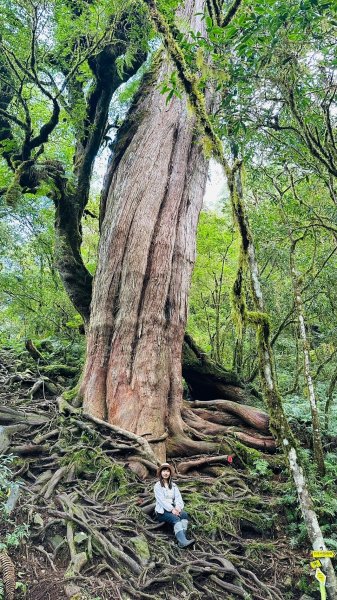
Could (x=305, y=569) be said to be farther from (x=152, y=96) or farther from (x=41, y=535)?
(x=152, y=96)

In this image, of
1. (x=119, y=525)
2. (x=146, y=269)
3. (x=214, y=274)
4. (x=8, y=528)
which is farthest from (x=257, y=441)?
(x=214, y=274)

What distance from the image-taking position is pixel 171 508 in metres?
3.85

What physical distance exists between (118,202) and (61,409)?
3160 millimetres

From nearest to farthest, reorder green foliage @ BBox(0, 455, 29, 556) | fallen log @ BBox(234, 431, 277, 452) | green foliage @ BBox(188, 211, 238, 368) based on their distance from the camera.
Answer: green foliage @ BBox(0, 455, 29, 556)
fallen log @ BBox(234, 431, 277, 452)
green foliage @ BBox(188, 211, 238, 368)

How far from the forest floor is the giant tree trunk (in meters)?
0.53

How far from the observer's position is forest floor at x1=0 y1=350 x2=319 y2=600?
310 centimetres

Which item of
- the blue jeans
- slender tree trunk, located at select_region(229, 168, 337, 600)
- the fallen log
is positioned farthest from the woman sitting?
the fallen log

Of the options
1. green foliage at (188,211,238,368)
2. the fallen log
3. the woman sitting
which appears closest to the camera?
the woman sitting

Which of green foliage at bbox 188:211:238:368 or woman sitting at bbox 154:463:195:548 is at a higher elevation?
green foliage at bbox 188:211:238:368

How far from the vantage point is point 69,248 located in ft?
24.8

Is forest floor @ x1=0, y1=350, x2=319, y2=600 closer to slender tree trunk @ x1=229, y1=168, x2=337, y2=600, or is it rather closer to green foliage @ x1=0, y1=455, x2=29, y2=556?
green foliage @ x1=0, y1=455, x2=29, y2=556

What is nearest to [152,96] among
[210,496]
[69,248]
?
[69,248]

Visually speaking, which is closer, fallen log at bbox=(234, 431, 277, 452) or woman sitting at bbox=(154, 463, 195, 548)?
woman sitting at bbox=(154, 463, 195, 548)

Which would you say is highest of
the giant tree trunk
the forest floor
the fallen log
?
the giant tree trunk
